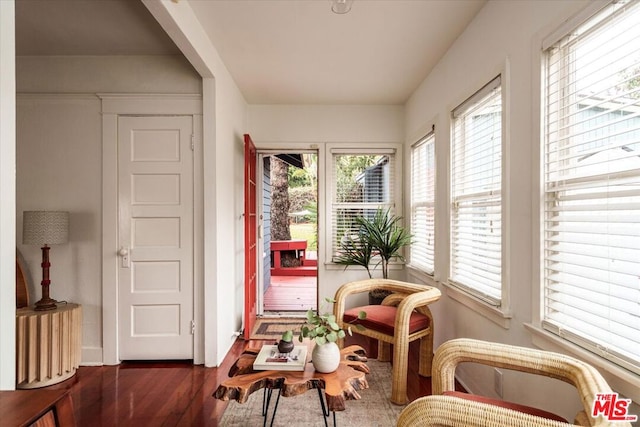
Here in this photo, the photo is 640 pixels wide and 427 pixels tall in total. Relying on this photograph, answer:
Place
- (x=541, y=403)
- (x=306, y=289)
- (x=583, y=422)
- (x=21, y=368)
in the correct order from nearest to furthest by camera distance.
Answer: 1. (x=583, y=422)
2. (x=541, y=403)
3. (x=21, y=368)
4. (x=306, y=289)

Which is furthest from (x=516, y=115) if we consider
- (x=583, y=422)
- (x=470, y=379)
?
(x=470, y=379)

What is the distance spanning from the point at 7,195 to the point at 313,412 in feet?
6.35

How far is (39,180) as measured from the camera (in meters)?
2.87

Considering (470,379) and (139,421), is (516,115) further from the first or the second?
Result: (139,421)

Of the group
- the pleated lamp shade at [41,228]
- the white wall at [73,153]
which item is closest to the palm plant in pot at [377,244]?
the white wall at [73,153]

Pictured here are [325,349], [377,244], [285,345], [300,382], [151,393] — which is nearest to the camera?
[300,382]

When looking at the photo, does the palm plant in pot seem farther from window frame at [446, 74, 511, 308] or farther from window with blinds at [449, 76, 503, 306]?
window frame at [446, 74, 511, 308]

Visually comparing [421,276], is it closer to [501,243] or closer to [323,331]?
[501,243]

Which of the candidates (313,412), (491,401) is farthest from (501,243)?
(313,412)

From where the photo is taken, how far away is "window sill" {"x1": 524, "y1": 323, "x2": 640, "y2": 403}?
3.85 ft

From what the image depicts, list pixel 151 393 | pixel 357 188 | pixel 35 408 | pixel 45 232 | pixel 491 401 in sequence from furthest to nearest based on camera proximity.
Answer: pixel 357 188 → pixel 45 232 → pixel 151 393 → pixel 491 401 → pixel 35 408

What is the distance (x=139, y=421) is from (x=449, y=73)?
11.0ft

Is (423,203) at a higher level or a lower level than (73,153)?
lower

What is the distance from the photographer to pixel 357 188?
4.36 m
